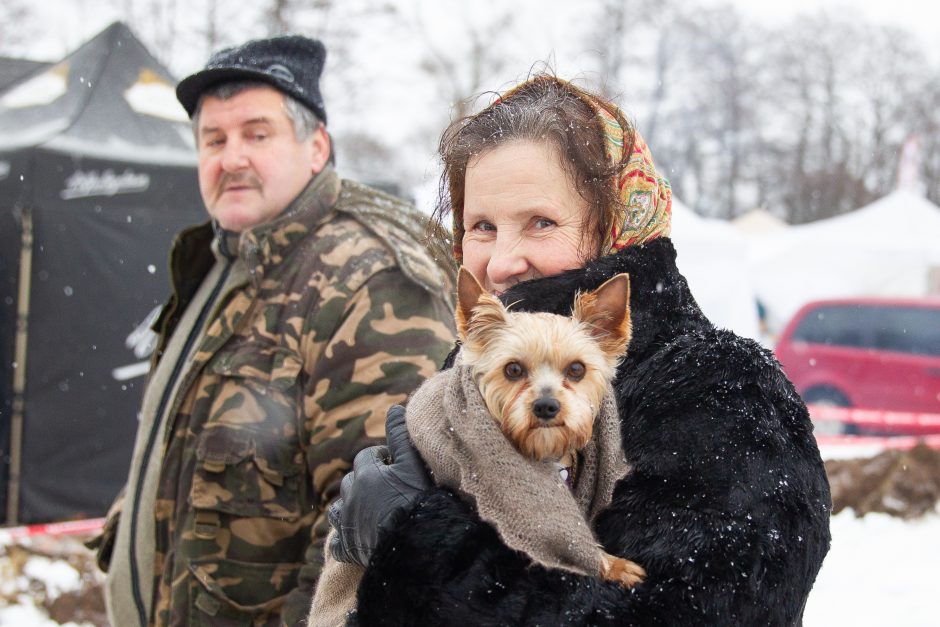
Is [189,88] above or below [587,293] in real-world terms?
above

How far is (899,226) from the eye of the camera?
808 inches

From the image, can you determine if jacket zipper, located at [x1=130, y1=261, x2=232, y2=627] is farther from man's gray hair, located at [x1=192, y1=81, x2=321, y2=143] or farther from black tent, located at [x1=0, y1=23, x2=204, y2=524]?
black tent, located at [x1=0, y1=23, x2=204, y2=524]

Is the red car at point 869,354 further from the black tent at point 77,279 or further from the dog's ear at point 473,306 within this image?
the dog's ear at point 473,306

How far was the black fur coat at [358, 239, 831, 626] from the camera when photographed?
1.40 meters

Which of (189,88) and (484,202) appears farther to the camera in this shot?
(189,88)

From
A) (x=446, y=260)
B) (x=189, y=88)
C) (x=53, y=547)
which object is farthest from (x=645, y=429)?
(x=53, y=547)

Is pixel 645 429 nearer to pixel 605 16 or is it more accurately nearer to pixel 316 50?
pixel 316 50

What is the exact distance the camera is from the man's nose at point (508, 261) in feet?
6.10

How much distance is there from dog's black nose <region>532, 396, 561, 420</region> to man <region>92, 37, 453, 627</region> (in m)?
1.23

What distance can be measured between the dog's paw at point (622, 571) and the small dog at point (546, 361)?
0.02m

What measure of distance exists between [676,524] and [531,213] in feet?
2.47

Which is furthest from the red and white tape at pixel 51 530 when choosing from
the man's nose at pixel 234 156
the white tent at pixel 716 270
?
the white tent at pixel 716 270

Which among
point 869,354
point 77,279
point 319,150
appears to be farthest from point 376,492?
point 869,354

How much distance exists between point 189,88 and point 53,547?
524 centimetres
